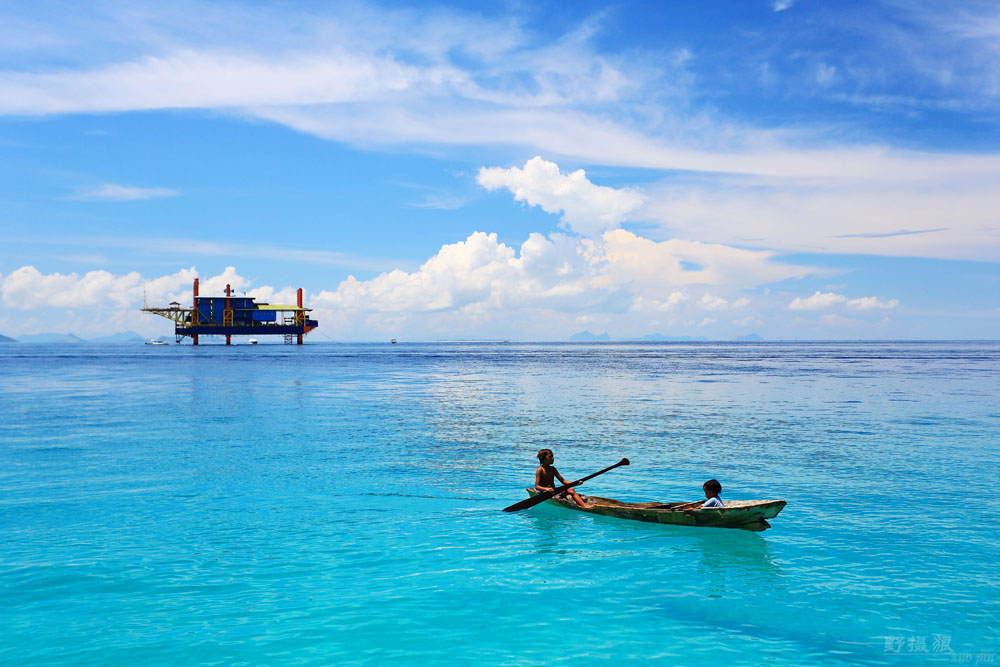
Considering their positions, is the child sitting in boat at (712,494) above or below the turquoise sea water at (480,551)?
above

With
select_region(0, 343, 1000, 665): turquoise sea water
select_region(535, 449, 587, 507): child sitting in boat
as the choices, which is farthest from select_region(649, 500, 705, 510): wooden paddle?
select_region(535, 449, 587, 507): child sitting in boat

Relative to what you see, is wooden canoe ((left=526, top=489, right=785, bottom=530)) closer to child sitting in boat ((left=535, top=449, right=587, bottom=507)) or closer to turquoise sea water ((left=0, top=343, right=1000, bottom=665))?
turquoise sea water ((left=0, top=343, right=1000, bottom=665))

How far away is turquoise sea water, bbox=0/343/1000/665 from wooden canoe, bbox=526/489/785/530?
1.03ft

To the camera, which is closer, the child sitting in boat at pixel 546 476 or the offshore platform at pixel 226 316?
the child sitting in boat at pixel 546 476

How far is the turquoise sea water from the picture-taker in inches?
410

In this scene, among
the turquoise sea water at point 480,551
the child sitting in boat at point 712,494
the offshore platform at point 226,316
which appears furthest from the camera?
the offshore platform at point 226,316

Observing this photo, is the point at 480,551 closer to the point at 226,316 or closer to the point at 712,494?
the point at 712,494

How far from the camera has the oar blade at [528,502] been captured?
17.5m

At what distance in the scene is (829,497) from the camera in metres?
19.0

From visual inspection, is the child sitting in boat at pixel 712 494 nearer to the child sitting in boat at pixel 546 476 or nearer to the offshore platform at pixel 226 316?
the child sitting in boat at pixel 546 476

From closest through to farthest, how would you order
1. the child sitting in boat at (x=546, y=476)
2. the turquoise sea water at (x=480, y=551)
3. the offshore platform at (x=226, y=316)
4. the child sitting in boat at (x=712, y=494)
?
the turquoise sea water at (x=480, y=551) < the child sitting in boat at (x=712, y=494) < the child sitting in boat at (x=546, y=476) < the offshore platform at (x=226, y=316)

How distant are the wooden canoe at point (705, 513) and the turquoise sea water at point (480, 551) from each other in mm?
313

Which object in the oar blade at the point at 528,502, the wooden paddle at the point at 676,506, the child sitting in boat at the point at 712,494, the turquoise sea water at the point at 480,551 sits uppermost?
the child sitting in boat at the point at 712,494

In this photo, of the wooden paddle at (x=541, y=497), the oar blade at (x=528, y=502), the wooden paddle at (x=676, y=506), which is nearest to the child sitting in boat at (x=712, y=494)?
the wooden paddle at (x=676, y=506)
